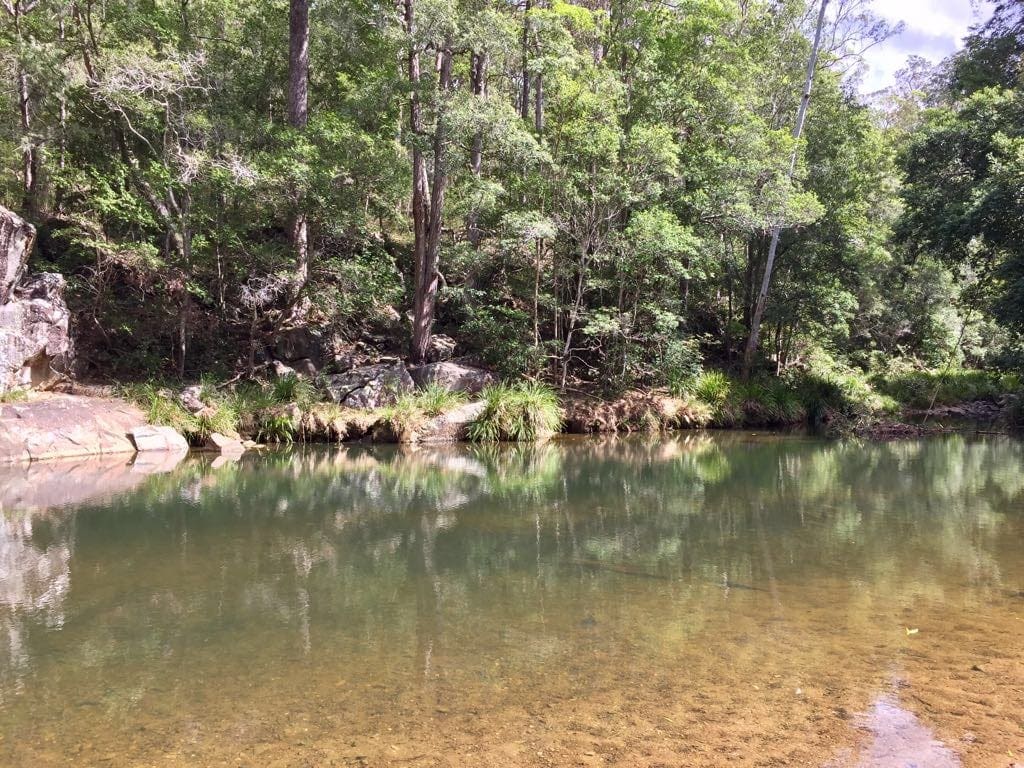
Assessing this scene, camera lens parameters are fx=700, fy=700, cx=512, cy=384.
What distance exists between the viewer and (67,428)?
12.9 metres

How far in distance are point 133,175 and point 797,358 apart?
1957 cm

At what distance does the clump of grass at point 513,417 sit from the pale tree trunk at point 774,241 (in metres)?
7.35

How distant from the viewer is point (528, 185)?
17.5m

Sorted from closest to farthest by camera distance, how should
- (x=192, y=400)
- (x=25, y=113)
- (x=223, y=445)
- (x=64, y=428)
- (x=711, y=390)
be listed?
(x=64, y=428) → (x=223, y=445) → (x=192, y=400) → (x=25, y=113) → (x=711, y=390)

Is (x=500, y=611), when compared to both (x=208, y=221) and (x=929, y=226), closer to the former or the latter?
(x=208, y=221)

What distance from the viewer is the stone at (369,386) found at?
16.3 meters

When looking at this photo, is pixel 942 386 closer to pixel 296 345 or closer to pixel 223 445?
pixel 296 345

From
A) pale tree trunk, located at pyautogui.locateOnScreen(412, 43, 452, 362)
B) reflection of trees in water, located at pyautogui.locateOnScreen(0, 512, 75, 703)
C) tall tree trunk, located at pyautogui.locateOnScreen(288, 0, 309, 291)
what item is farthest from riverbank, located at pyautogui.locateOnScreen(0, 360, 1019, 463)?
tall tree trunk, located at pyautogui.locateOnScreen(288, 0, 309, 291)

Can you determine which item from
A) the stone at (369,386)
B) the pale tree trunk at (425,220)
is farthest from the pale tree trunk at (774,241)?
the stone at (369,386)

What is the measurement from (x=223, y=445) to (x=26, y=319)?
481 centimetres

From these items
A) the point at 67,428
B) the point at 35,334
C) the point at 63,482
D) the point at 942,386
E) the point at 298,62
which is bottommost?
the point at 63,482

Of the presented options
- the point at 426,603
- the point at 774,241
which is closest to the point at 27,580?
the point at 426,603

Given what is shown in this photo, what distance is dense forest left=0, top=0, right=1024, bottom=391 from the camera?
51.3 ft

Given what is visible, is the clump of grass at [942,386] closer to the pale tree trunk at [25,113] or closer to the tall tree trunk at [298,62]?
the tall tree trunk at [298,62]
